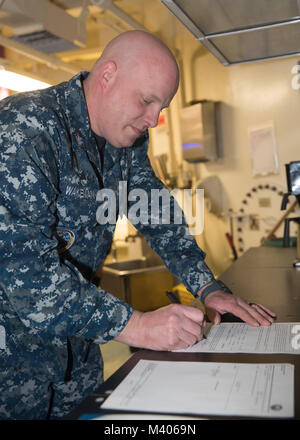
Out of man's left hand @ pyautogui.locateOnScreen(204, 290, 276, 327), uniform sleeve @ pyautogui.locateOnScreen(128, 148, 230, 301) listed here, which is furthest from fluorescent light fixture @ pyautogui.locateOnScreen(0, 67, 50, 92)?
man's left hand @ pyautogui.locateOnScreen(204, 290, 276, 327)

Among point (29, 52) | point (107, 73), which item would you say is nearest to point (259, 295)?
point (107, 73)

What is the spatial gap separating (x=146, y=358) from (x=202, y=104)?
3168 mm

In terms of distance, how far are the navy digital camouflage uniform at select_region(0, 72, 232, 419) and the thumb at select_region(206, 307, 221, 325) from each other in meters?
0.09

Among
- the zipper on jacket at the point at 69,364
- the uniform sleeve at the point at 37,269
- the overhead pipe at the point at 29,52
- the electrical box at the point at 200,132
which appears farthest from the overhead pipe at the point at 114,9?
the zipper on jacket at the point at 69,364

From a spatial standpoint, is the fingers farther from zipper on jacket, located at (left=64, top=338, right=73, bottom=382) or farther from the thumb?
zipper on jacket, located at (left=64, top=338, right=73, bottom=382)

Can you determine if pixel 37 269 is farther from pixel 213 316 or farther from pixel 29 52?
pixel 29 52

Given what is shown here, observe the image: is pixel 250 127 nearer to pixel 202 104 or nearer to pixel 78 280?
pixel 202 104

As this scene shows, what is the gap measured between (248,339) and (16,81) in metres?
1.95

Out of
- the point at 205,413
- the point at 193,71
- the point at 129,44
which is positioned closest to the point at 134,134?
the point at 129,44

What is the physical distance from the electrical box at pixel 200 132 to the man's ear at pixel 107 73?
268 centimetres

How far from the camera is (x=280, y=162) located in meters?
3.67

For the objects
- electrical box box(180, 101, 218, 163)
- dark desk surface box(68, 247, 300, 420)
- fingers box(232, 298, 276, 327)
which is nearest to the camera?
dark desk surface box(68, 247, 300, 420)

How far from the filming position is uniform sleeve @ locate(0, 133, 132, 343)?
908mm

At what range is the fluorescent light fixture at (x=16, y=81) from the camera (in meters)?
2.29
